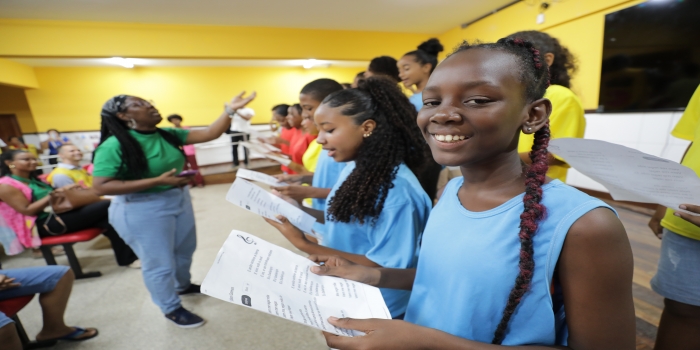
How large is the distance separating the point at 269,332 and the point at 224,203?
3533 millimetres

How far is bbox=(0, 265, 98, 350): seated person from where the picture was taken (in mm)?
1730

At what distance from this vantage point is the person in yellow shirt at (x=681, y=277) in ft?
3.26

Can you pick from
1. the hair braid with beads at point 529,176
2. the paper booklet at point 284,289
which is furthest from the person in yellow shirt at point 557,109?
the paper booklet at point 284,289

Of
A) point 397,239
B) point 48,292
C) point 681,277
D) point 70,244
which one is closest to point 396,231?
point 397,239

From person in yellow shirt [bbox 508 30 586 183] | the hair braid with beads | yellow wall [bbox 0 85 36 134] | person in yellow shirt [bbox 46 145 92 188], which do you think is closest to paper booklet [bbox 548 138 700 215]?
the hair braid with beads

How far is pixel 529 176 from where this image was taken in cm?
59

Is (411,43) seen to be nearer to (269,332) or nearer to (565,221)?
(269,332)

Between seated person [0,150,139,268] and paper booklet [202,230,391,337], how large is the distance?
300 centimetres

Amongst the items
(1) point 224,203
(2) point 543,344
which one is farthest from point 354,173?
(1) point 224,203

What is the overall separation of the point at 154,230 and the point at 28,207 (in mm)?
1722

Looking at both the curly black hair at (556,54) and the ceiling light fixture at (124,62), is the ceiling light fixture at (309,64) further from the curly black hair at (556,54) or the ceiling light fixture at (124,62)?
the curly black hair at (556,54)

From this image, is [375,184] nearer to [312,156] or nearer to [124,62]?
[312,156]

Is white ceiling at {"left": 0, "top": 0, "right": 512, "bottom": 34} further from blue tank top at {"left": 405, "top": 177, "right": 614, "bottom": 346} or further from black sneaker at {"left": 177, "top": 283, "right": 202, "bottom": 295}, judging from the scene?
blue tank top at {"left": 405, "top": 177, "right": 614, "bottom": 346}

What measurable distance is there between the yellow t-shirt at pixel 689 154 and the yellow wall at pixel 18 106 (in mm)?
11837
